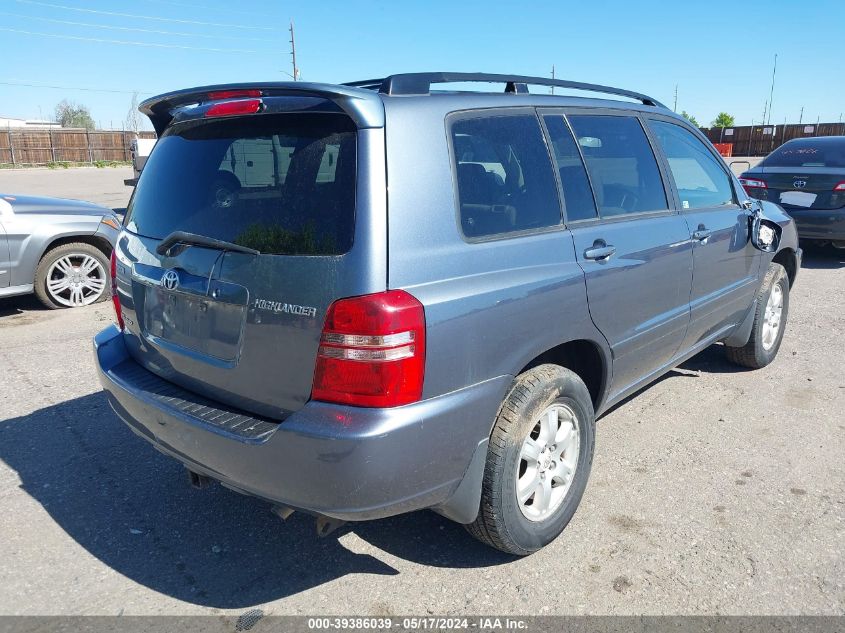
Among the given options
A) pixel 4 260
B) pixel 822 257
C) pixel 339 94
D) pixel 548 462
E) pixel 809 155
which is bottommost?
pixel 822 257

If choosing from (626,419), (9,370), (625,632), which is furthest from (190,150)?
(9,370)

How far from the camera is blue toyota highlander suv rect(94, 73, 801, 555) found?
2178mm

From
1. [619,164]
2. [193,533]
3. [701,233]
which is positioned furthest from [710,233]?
[193,533]

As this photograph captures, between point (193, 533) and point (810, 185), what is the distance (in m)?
8.71

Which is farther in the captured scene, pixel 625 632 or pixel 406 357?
pixel 625 632

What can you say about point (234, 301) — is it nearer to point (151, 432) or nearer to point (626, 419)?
point (151, 432)

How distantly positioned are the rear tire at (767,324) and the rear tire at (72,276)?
6.25 metres

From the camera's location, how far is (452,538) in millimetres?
3012

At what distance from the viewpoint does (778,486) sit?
339cm

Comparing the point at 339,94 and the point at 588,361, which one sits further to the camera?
the point at 588,361

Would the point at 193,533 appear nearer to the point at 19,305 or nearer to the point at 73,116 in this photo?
the point at 19,305

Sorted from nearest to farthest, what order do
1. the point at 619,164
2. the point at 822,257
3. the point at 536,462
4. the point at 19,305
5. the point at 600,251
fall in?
1. the point at 536,462
2. the point at 600,251
3. the point at 619,164
4. the point at 19,305
5. the point at 822,257

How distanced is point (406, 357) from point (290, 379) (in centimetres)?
42

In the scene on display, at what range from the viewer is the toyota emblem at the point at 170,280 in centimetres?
258
